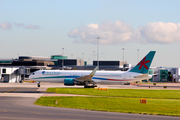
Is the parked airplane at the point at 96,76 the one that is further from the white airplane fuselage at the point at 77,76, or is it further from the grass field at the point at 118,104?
the grass field at the point at 118,104

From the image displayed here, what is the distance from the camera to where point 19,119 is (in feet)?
73.2

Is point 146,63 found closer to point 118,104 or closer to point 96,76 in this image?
point 96,76

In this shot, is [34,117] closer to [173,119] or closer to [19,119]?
[19,119]

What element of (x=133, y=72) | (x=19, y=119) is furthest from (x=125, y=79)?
(x=19, y=119)

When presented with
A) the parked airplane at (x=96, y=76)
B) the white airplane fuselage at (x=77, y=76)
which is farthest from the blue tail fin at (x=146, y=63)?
the white airplane fuselage at (x=77, y=76)

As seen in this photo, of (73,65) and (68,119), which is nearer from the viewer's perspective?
(68,119)

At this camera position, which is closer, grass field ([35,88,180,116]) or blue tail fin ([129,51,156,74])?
grass field ([35,88,180,116])

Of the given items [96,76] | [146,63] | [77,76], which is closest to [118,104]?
[77,76]

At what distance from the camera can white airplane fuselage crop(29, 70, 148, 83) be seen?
6900cm

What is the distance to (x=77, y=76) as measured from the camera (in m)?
69.9

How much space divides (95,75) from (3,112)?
151 ft

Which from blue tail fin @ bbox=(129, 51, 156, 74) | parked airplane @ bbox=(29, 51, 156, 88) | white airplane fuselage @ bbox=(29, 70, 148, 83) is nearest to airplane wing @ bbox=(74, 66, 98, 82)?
parked airplane @ bbox=(29, 51, 156, 88)

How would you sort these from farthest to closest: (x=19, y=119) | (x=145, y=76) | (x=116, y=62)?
(x=116, y=62) < (x=145, y=76) < (x=19, y=119)

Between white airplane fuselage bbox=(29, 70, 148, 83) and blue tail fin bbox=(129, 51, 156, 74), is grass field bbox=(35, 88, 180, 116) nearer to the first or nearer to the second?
white airplane fuselage bbox=(29, 70, 148, 83)
